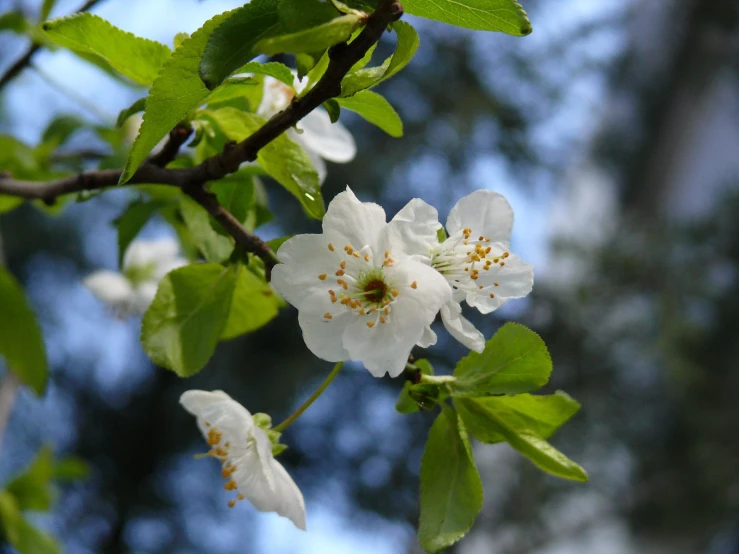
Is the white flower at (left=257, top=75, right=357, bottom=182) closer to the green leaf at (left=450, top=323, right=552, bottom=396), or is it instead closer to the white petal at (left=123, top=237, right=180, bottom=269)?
the green leaf at (left=450, top=323, right=552, bottom=396)

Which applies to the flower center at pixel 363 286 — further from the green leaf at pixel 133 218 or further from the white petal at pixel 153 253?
the white petal at pixel 153 253


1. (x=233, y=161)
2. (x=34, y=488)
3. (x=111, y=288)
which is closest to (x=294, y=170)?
(x=233, y=161)

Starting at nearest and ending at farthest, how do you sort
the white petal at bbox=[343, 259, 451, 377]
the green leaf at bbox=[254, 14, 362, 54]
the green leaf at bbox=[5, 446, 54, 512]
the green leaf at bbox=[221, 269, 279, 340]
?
the green leaf at bbox=[254, 14, 362, 54]
the white petal at bbox=[343, 259, 451, 377]
the green leaf at bbox=[221, 269, 279, 340]
the green leaf at bbox=[5, 446, 54, 512]

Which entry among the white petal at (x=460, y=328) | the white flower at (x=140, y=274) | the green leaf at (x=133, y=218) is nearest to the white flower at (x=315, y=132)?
the green leaf at (x=133, y=218)

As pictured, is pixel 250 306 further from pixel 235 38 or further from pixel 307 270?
pixel 235 38

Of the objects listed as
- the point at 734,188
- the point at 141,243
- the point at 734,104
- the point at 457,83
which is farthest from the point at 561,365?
the point at 734,104

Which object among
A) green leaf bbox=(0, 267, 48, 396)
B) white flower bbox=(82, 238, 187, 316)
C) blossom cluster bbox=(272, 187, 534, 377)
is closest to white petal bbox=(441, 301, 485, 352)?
blossom cluster bbox=(272, 187, 534, 377)
